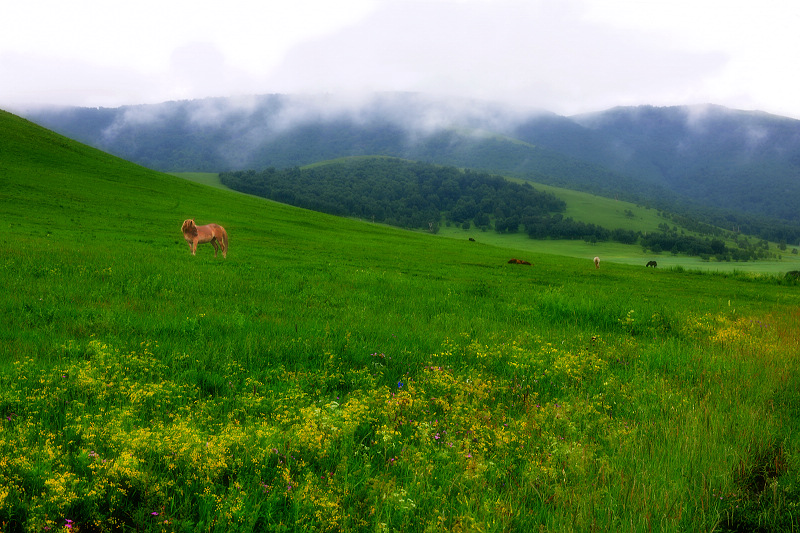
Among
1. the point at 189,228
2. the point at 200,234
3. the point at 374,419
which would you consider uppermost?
the point at 189,228

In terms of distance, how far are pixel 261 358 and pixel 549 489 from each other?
14.8 ft

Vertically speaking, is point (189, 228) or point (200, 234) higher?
point (189, 228)

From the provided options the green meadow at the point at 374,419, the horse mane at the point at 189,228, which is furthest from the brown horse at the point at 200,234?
the green meadow at the point at 374,419

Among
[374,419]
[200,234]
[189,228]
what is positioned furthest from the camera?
[200,234]

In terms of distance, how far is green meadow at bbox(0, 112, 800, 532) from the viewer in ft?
11.0

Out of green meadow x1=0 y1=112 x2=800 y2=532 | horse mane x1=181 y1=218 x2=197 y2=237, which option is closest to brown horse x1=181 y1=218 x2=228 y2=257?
horse mane x1=181 y1=218 x2=197 y2=237

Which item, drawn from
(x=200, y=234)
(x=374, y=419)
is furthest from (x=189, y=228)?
(x=374, y=419)

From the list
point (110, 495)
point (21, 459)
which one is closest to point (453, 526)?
point (110, 495)

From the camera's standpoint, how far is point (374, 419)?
4633mm

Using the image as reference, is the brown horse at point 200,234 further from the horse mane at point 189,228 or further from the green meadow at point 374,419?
the green meadow at point 374,419

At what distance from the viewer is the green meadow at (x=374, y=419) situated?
3.35 metres

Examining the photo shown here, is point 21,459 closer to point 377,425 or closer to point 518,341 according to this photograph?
point 377,425

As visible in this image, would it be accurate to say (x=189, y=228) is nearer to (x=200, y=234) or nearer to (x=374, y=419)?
(x=200, y=234)

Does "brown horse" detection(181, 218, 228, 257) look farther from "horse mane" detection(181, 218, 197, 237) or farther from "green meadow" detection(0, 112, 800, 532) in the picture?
"green meadow" detection(0, 112, 800, 532)
